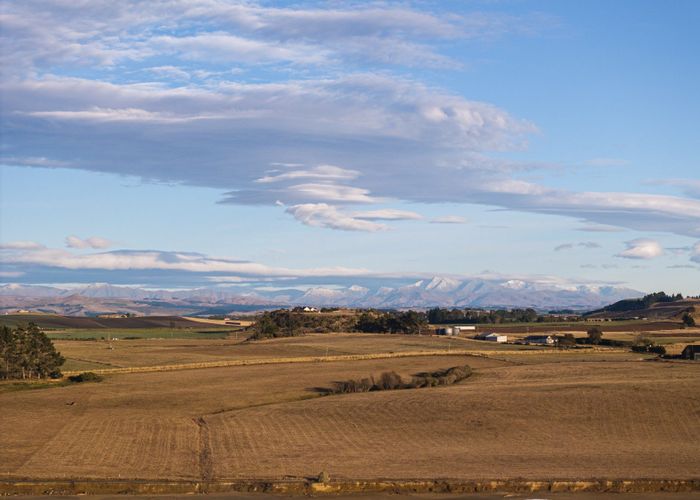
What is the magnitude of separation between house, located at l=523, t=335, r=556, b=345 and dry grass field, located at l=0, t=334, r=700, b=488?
46.0 m

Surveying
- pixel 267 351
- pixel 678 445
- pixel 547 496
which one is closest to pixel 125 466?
pixel 547 496

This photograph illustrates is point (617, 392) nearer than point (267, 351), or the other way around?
point (617, 392)

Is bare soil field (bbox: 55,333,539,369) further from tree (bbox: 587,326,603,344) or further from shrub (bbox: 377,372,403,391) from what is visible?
shrub (bbox: 377,372,403,391)

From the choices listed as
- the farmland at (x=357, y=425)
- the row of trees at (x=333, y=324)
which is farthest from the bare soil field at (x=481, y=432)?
the row of trees at (x=333, y=324)

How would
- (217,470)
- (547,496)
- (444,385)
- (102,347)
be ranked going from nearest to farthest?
(547,496), (217,470), (444,385), (102,347)

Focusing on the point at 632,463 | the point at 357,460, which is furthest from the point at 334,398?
the point at 632,463

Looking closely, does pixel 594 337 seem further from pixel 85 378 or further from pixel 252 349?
pixel 85 378

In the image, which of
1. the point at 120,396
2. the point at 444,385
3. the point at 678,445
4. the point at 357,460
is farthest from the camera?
the point at 444,385

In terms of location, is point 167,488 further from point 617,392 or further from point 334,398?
point 617,392

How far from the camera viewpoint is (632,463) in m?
36.7

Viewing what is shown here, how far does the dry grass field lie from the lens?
3591 centimetres

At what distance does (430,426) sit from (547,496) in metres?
16.4

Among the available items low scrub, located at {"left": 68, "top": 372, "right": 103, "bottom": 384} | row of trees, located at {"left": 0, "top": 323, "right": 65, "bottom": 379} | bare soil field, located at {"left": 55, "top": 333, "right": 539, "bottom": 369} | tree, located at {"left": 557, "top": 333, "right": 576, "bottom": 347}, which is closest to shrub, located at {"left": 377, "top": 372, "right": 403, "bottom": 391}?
low scrub, located at {"left": 68, "top": 372, "right": 103, "bottom": 384}

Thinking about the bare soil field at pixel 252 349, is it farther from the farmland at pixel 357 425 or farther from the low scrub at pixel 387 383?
the low scrub at pixel 387 383
